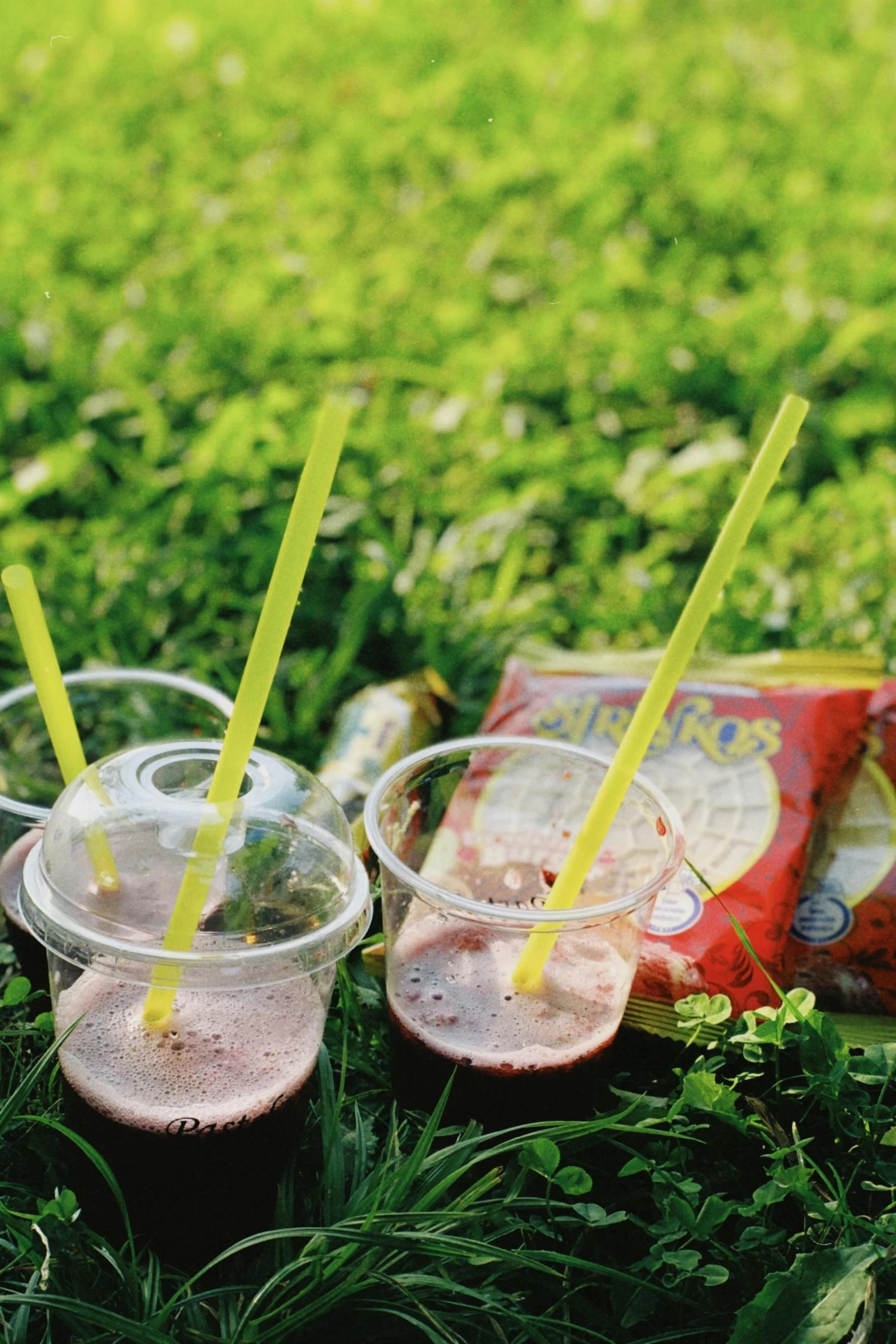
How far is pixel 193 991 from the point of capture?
47.9 inches

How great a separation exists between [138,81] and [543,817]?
376 cm

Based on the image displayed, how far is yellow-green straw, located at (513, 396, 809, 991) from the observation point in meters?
1.18

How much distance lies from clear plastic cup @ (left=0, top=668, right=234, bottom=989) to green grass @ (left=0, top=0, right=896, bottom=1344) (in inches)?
5.8

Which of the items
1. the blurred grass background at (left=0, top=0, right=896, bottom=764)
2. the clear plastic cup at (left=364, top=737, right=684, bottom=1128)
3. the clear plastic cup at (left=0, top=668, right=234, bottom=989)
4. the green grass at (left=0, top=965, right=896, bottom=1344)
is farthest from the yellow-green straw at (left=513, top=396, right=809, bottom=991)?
the blurred grass background at (left=0, top=0, right=896, bottom=764)

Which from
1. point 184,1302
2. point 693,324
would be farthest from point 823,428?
point 184,1302

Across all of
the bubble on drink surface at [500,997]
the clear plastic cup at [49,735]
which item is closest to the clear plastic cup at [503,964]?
the bubble on drink surface at [500,997]

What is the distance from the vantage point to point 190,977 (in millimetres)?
1105

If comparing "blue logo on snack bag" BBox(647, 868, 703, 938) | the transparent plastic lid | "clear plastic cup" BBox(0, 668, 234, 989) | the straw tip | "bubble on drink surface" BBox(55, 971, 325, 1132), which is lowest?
"blue logo on snack bag" BBox(647, 868, 703, 938)

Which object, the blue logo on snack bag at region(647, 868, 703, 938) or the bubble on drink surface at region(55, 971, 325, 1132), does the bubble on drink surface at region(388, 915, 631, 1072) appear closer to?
the bubble on drink surface at region(55, 971, 325, 1132)

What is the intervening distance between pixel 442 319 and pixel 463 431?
54cm

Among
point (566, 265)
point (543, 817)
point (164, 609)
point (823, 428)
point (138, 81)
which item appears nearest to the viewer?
point (543, 817)

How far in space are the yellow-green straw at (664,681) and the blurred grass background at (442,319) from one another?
3.15 ft

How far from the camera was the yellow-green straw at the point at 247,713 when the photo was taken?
3.55ft

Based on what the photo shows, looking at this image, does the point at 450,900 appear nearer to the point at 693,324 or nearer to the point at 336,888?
the point at 336,888
